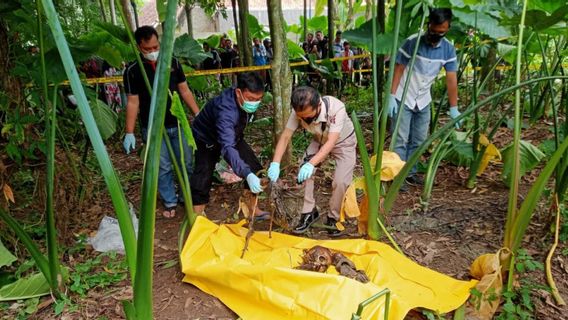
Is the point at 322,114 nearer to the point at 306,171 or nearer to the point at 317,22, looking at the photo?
the point at 306,171

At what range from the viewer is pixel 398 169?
242 cm

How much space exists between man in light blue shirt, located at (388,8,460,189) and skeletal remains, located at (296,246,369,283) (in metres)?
1.34

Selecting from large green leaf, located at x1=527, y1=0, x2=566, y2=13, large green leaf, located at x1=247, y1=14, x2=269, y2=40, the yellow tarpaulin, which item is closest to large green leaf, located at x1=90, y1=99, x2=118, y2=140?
the yellow tarpaulin

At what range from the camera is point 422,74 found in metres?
3.18

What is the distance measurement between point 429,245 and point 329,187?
4.26ft

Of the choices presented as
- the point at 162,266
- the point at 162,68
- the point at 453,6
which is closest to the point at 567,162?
the point at 453,6

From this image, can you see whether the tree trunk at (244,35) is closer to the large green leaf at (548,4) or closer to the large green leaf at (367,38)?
the large green leaf at (367,38)

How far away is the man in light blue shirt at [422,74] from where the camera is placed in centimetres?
307

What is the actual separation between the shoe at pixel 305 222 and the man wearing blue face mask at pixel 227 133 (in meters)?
0.34

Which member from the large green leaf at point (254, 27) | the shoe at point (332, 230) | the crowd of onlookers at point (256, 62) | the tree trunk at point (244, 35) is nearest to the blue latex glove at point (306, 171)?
the shoe at point (332, 230)

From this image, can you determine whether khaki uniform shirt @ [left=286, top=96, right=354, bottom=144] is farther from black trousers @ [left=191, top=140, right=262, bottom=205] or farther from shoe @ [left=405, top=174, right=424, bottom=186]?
shoe @ [left=405, top=174, right=424, bottom=186]

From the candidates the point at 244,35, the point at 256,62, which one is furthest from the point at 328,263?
the point at 256,62

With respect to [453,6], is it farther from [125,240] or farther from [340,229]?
[125,240]

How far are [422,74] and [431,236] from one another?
51.9 inches
